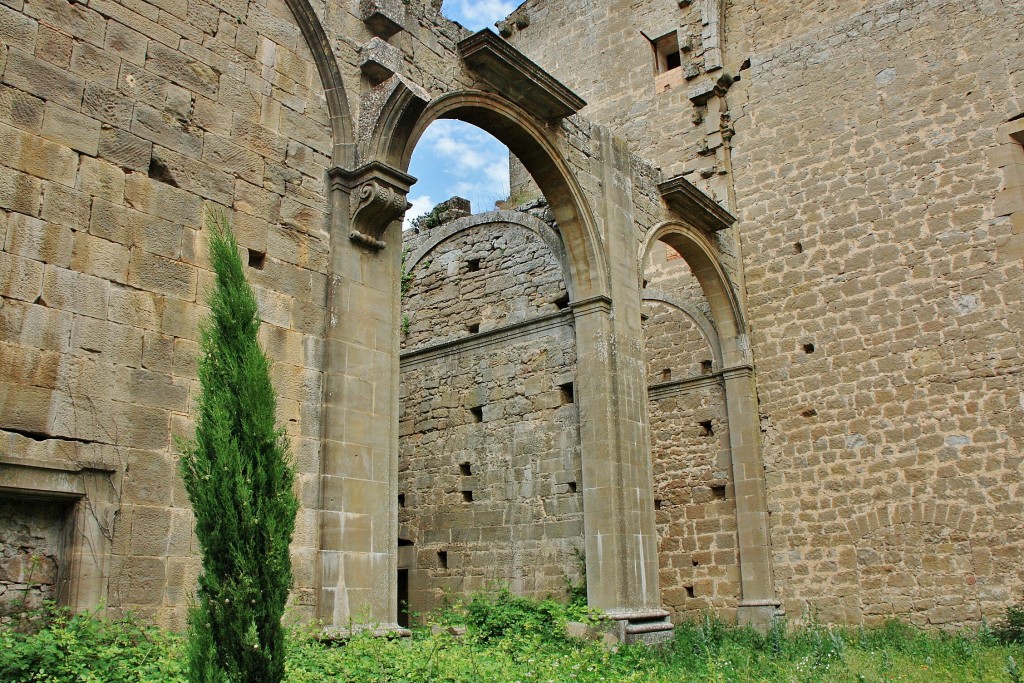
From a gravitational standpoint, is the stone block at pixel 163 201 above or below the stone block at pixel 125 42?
below

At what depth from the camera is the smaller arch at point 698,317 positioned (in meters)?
12.9

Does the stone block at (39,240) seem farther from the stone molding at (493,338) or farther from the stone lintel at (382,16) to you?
the stone molding at (493,338)

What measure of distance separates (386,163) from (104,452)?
3100 millimetres

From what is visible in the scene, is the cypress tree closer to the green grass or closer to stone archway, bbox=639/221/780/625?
the green grass

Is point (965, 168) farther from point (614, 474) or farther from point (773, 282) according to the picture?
point (614, 474)

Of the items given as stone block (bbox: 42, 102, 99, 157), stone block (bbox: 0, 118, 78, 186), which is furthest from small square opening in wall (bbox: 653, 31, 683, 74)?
stone block (bbox: 0, 118, 78, 186)

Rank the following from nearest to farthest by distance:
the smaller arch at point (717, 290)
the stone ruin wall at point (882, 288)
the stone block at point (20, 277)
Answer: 1. the stone block at point (20, 277)
2. the stone ruin wall at point (882, 288)
3. the smaller arch at point (717, 290)

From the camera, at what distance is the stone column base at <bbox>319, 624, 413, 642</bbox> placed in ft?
18.9

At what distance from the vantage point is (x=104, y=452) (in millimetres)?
5016

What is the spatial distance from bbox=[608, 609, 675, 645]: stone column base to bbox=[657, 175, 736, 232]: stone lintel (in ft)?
17.8

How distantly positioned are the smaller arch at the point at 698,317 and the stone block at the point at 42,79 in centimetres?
965

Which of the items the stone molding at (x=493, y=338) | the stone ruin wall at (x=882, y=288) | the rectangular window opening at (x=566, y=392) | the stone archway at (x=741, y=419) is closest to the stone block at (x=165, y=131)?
the stone molding at (x=493, y=338)

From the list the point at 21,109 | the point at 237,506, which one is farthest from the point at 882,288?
the point at 21,109

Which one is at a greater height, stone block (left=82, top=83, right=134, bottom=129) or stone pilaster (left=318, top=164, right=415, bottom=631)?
stone block (left=82, top=83, right=134, bottom=129)
